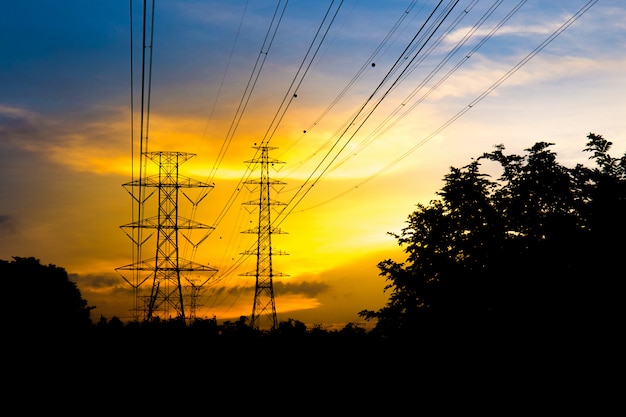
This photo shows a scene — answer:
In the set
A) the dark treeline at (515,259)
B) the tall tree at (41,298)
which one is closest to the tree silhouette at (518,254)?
the dark treeline at (515,259)

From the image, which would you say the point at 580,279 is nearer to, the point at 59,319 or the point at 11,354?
the point at 11,354

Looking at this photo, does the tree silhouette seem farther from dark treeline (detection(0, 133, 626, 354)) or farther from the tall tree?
the tall tree

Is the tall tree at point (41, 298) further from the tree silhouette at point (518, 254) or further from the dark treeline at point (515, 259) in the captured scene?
the tree silhouette at point (518, 254)

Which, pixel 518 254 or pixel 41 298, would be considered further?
pixel 41 298

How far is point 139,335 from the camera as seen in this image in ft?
258

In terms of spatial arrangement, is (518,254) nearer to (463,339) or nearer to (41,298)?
(463,339)

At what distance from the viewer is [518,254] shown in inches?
1988

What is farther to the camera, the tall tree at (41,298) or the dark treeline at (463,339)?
the tall tree at (41,298)

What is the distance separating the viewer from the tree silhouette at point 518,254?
4588 centimetres

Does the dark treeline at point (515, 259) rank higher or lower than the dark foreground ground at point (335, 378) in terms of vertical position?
higher

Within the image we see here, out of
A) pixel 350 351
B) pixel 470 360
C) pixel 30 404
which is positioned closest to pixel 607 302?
pixel 470 360

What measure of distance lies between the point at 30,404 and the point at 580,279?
41711 millimetres

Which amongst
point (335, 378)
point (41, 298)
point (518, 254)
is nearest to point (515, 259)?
point (518, 254)

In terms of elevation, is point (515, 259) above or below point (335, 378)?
above
